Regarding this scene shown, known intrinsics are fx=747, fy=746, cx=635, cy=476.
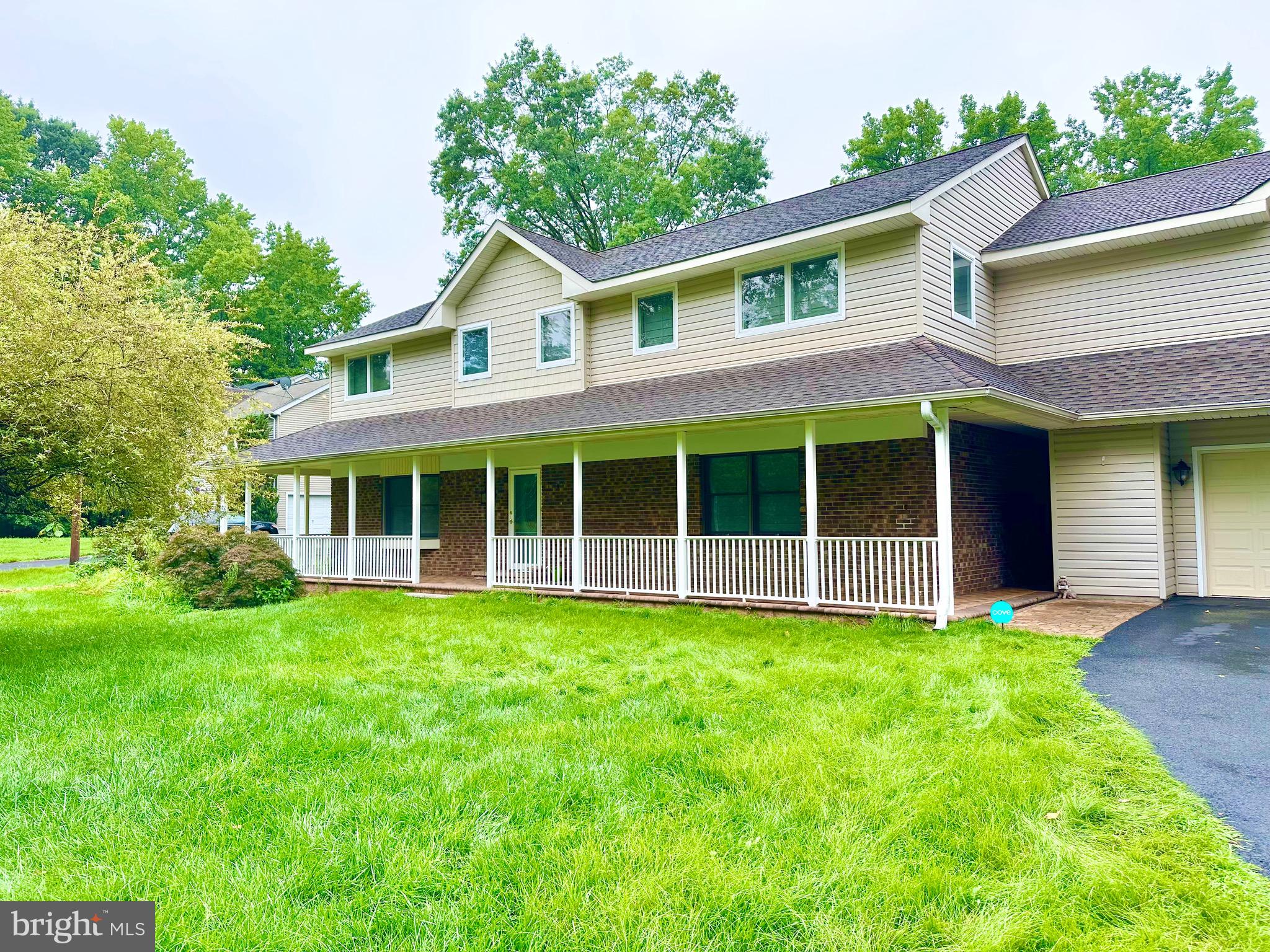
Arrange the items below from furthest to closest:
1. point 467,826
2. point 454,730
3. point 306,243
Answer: point 306,243
point 454,730
point 467,826

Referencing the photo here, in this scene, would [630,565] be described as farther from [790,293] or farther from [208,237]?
[208,237]

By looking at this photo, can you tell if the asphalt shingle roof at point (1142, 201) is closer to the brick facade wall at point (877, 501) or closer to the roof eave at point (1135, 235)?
the roof eave at point (1135, 235)

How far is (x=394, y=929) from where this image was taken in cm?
273

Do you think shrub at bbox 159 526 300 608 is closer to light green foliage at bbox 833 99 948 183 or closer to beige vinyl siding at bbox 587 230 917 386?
beige vinyl siding at bbox 587 230 917 386

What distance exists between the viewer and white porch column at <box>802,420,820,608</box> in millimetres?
9617

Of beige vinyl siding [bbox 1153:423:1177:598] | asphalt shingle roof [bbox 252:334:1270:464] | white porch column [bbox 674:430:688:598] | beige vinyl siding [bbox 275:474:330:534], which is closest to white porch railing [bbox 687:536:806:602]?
white porch column [bbox 674:430:688:598]

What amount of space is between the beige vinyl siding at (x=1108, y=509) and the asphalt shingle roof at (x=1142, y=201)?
3228 millimetres

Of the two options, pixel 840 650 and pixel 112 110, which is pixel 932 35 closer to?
pixel 840 650

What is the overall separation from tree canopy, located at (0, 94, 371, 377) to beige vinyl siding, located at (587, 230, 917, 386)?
86.3 feet

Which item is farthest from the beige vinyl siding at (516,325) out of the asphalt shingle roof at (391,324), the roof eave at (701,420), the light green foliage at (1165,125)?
the light green foliage at (1165,125)

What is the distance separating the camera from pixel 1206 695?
18.7 ft

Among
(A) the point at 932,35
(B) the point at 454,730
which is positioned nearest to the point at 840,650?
(B) the point at 454,730

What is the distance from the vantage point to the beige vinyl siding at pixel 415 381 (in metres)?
16.8

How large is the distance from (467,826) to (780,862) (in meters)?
1.43
